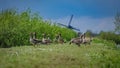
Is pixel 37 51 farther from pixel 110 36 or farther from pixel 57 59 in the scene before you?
pixel 110 36

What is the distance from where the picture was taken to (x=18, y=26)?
1060 cm

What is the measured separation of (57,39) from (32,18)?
3.79 ft

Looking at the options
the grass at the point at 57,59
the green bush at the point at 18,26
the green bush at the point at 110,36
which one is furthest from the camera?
the green bush at the point at 110,36

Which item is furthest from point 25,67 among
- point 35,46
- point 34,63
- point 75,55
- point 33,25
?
point 33,25

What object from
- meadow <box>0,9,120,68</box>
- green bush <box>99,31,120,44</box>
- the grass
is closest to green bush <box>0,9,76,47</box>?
meadow <box>0,9,120,68</box>

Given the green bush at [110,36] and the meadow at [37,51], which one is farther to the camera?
the green bush at [110,36]

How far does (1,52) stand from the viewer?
8273 mm

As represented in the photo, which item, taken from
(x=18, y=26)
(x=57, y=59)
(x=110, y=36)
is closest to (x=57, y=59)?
(x=57, y=59)

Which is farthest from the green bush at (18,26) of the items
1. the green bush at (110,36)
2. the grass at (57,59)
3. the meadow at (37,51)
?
the green bush at (110,36)

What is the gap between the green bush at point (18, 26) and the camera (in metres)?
10.4

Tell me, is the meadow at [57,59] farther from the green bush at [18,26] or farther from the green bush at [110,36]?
the green bush at [110,36]

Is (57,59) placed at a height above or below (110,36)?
below

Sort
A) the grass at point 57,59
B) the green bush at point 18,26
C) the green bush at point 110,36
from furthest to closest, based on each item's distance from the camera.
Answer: the green bush at point 110,36 → the green bush at point 18,26 → the grass at point 57,59

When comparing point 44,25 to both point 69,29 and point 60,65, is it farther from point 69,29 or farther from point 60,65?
point 60,65
